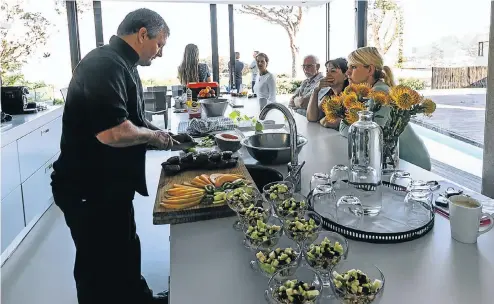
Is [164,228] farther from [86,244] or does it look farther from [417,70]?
[417,70]

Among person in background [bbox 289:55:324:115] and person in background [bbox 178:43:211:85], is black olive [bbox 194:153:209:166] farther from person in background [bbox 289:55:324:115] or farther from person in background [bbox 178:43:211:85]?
person in background [bbox 178:43:211:85]

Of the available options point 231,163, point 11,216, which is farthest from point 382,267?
point 11,216

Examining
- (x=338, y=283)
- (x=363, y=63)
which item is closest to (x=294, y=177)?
(x=338, y=283)

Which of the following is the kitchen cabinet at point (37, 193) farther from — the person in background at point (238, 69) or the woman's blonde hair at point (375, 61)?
the person in background at point (238, 69)

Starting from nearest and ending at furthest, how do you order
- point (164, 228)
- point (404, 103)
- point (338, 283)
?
point (338, 283)
point (404, 103)
point (164, 228)

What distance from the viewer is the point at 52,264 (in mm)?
2896

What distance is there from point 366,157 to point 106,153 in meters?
1.09

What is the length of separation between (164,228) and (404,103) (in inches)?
95.1

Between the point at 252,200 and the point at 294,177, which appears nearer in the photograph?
the point at 252,200

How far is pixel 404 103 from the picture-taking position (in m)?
1.56

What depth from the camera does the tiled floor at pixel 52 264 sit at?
8.36 feet

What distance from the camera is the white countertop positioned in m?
3.07

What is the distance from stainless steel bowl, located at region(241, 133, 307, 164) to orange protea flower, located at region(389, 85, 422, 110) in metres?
0.54

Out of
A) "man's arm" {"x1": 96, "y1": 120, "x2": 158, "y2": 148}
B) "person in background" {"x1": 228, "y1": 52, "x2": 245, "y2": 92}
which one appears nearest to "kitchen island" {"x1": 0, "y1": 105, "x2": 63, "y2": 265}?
"man's arm" {"x1": 96, "y1": 120, "x2": 158, "y2": 148}
